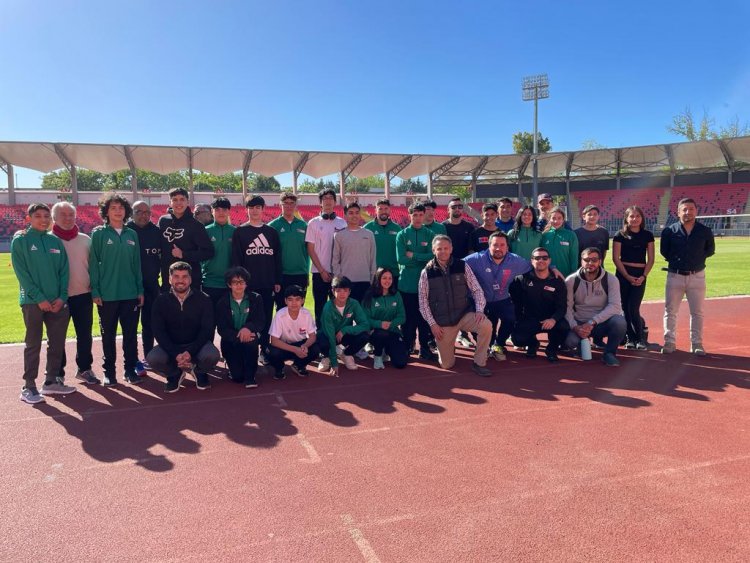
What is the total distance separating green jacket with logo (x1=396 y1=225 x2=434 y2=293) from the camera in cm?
614

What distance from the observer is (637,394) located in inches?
180

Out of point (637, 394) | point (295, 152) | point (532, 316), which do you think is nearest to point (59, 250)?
point (532, 316)

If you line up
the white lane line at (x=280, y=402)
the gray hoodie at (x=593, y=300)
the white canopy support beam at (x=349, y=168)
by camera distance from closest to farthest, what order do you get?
1. the white lane line at (x=280, y=402)
2. the gray hoodie at (x=593, y=300)
3. the white canopy support beam at (x=349, y=168)

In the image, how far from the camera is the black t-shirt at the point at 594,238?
642 centimetres

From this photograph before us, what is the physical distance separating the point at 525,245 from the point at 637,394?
249cm

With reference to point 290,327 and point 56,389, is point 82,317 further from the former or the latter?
point 290,327

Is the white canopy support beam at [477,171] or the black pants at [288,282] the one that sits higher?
the white canopy support beam at [477,171]

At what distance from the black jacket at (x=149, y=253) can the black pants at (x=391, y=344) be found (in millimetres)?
2629

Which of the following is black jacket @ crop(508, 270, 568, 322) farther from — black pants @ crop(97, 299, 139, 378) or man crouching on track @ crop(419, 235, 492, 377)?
black pants @ crop(97, 299, 139, 378)

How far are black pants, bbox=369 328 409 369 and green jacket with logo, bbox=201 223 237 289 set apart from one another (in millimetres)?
1949

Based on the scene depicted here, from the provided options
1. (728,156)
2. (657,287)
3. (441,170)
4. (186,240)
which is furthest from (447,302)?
(728,156)

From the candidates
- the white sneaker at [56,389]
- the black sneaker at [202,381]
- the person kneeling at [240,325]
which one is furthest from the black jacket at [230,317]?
the white sneaker at [56,389]

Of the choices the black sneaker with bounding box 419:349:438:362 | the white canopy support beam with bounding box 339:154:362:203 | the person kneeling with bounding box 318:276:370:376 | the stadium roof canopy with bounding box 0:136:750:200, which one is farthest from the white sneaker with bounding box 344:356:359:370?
the white canopy support beam with bounding box 339:154:362:203

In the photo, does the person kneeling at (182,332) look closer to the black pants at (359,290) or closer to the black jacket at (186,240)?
the black jacket at (186,240)
